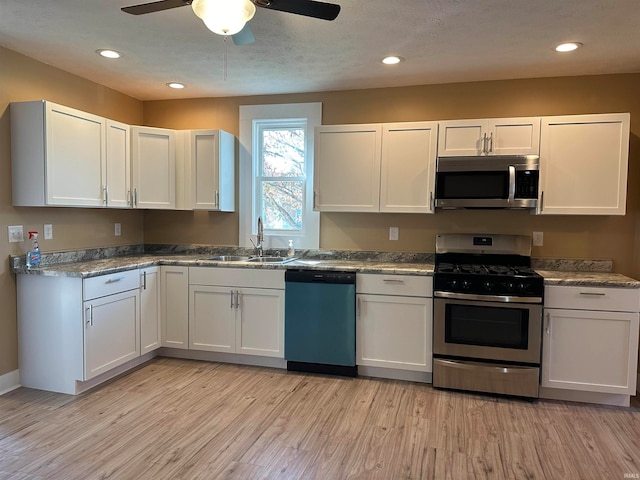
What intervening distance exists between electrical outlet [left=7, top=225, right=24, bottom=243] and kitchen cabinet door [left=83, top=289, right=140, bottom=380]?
0.71m

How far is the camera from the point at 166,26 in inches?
101

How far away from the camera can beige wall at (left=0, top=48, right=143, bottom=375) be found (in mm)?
2941

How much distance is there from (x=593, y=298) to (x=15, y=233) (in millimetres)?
4032

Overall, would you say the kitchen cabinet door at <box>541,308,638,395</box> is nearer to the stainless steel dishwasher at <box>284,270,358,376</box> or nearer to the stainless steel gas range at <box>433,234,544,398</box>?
the stainless steel gas range at <box>433,234,544,398</box>

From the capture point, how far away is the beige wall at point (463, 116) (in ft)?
10.9

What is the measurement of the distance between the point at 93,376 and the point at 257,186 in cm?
213

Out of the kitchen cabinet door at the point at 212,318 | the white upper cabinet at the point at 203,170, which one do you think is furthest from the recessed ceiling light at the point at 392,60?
the kitchen cabinet door at the point at 212,318

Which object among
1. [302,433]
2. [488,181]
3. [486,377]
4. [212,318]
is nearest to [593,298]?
[486,377]

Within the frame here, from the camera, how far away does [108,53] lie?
3014mm

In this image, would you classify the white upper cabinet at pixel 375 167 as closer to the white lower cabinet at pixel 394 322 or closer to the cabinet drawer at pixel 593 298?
the white lower cabinet at pixel 394 322

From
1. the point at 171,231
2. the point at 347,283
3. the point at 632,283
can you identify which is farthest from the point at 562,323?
the point at 171,231

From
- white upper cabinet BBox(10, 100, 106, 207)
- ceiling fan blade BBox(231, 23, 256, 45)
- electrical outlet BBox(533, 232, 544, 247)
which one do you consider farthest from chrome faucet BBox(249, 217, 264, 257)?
electrical outlet BBox(533, 232, 544, 247)

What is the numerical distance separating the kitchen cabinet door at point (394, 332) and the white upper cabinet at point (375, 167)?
0.77 m

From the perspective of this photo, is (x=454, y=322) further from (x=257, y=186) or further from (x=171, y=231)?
(x=171, y=231)
